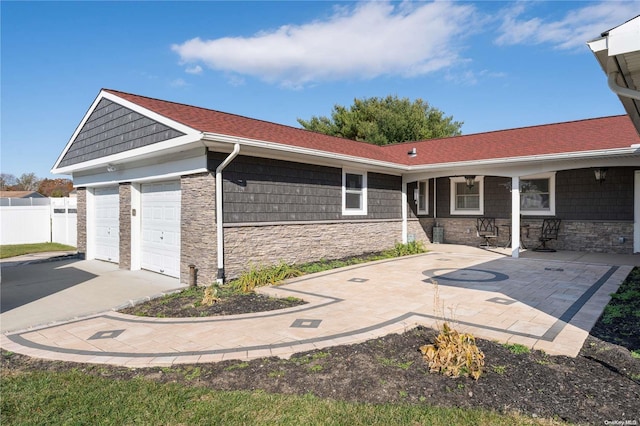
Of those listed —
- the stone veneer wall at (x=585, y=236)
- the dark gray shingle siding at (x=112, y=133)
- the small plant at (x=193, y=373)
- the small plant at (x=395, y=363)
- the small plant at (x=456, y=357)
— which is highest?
the dark gray shingle siding at (x=112, y=133)

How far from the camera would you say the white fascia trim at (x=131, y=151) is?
24.1 ft

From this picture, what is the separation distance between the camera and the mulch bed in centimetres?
298

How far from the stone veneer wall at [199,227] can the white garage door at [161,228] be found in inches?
21.8

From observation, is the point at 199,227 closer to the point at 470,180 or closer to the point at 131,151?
the point at 131,151

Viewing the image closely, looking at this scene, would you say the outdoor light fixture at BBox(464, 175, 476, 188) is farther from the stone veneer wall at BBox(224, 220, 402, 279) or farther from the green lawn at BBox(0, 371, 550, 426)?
the green lawn at BBox(0, 371, 550, 426)

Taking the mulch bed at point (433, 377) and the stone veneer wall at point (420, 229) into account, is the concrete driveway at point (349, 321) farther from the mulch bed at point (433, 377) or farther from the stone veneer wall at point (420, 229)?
the stone veneer wall at point (420, 229)

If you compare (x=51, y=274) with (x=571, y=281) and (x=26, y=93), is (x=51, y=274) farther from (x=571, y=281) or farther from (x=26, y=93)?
(x=571, y=281)

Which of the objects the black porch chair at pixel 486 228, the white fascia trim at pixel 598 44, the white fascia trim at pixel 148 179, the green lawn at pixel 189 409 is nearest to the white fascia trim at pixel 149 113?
the white fascia trim at pixel 148 179

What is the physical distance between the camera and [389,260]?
11.1 m

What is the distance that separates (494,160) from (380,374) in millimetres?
9432

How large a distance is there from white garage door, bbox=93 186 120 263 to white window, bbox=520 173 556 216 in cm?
1344

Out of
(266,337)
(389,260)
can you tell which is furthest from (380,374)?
(389,260)

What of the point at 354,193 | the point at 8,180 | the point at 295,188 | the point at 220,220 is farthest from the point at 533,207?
the point at 8,180

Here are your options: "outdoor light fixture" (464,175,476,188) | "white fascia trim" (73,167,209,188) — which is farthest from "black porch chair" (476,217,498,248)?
"white fascia trim" (73,167,209,188)
